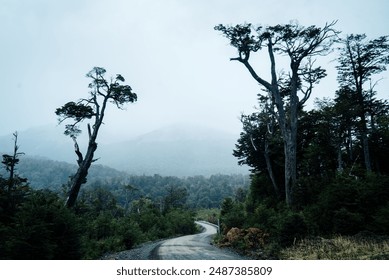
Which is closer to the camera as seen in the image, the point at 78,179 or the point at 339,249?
the point at 339,249

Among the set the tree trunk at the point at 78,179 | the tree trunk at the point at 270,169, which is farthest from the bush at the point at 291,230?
the tree trunk at the point at 270,169

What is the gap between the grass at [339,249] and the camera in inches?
311

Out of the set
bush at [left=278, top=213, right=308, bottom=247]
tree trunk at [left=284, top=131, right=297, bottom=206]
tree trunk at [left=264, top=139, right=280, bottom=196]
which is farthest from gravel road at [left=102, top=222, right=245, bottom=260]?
tree trunk at [left=264, top=139, right=280, bottom=196]

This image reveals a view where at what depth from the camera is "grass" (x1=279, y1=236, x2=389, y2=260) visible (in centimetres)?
790

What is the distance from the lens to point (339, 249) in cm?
881

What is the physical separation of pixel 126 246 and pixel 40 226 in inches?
435

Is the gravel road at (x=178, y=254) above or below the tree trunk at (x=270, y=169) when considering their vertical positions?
below

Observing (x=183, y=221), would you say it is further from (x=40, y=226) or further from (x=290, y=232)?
(x=40, y=226)

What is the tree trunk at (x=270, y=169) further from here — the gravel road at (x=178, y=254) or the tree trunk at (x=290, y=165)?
the gravel road at (x=178, y=254)

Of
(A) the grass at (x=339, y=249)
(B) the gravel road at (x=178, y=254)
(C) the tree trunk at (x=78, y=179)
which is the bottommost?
(B) the gravel road at (x=178, y=254)

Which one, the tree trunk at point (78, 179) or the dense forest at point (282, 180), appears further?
the tree trunk at point (78, 179)

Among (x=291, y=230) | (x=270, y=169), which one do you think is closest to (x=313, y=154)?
(x=270, y=169)

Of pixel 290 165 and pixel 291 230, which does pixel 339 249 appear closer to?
pixel 291 230
